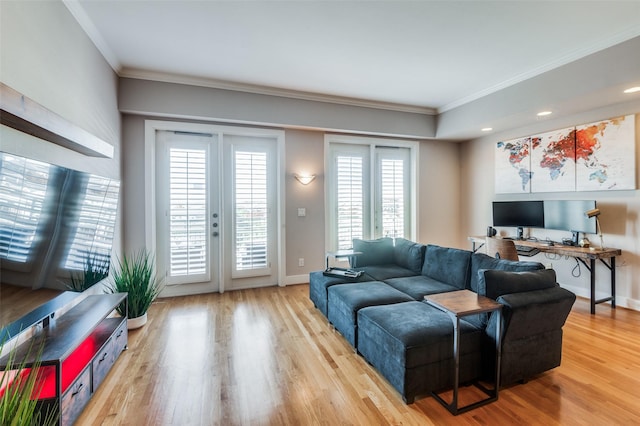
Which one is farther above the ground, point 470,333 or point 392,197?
point 392,197

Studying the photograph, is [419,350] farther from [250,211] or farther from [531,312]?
[250,211]

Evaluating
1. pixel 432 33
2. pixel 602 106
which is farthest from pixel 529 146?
pixel 432 33

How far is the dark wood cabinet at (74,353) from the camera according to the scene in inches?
61.6

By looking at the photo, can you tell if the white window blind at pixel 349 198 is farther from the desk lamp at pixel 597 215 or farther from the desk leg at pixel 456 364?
the desk leg at pixel 456 364

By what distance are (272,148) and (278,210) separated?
967 millimetres

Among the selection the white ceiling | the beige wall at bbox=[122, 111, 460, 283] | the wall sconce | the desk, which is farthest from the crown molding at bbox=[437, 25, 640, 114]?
the wall sconce

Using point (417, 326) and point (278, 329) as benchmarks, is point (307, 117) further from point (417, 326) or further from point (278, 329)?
point (417, 326)

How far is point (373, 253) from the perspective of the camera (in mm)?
3975

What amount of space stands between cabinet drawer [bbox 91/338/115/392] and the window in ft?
10.5

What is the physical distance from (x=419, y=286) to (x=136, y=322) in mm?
2973

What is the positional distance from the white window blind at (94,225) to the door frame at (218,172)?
118 cm

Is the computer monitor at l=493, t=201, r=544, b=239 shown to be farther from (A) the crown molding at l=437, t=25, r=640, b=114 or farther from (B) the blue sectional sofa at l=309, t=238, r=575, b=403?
(B) the blue sectional sofa at l=309, t=238, r=575, b=403

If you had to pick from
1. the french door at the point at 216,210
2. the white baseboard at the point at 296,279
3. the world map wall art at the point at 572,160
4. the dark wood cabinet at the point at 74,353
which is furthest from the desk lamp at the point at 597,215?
the dark wood cabinet at the point at 74,353

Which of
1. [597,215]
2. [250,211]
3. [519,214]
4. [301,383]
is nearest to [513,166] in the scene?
[519,214]
